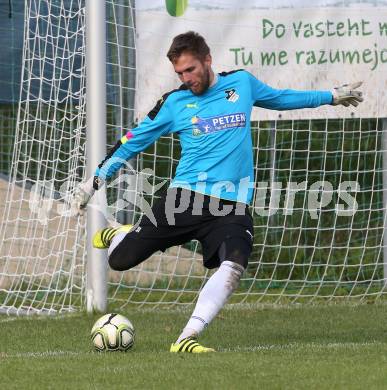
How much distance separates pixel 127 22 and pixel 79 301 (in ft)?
8.61

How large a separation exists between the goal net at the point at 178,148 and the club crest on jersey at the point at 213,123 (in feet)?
9.51

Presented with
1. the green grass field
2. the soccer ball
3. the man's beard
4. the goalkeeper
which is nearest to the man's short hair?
the goalkeeper

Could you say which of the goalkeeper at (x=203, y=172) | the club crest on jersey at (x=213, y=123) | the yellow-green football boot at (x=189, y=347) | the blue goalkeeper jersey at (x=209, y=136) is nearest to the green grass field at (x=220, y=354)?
the yellow-green football boot at (x=189, y=347)

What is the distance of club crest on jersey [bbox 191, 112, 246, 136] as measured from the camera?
23.7 ft

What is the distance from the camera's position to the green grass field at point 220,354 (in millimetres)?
5832

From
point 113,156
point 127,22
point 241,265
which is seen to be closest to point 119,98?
point 127,22

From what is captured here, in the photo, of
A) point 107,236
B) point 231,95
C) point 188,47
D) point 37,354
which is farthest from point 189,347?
point 188,47

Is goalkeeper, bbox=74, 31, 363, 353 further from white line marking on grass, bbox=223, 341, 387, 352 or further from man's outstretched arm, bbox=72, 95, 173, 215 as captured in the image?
white line marking on grass, bbox=223, 341, 387, 352

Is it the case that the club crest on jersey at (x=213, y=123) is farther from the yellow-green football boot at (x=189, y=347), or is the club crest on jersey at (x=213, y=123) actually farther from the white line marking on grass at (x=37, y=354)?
the white line marking on grass at (x=37, y=354)

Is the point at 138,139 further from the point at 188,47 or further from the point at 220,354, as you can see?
the point at 220,354

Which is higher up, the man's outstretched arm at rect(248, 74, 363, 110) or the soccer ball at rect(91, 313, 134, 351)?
the man's outstretched arm at rect(248, 74, 363, 110)

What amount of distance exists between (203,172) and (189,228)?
374 millimetres

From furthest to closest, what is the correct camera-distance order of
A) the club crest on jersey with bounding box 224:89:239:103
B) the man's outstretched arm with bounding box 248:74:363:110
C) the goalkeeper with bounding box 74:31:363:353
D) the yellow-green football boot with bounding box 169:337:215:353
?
the man's outstretched arm with bounding box 248:74:363:110
the club crest on jersey with bounding box 224:89:239:103
the goalkeeper with bounding box 74:31:363:353
the yellow-green football boot with bounding box 169:337:215:353

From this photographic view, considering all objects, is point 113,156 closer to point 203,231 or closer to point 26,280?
point 203,231
